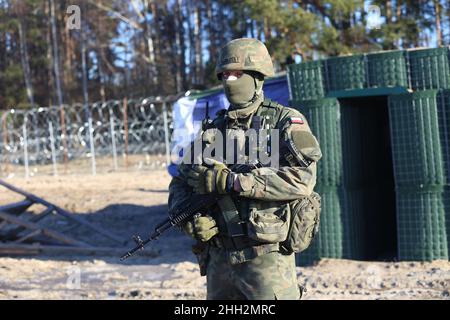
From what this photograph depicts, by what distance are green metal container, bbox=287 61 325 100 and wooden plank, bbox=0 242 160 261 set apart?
8.54 feet

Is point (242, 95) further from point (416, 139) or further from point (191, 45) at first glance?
point (191, 45)

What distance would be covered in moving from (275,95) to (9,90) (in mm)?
23822

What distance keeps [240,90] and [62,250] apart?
18.1 ft

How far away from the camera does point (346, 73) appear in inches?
266

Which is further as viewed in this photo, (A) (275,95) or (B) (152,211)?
(B) (152,211)

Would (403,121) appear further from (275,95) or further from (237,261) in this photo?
(237,261)

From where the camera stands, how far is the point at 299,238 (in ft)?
10.9

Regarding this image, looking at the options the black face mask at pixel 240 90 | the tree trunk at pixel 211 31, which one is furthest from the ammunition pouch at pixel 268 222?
the tree trunk at pixel 211 31

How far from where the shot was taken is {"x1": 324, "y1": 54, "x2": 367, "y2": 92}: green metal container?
6.70m

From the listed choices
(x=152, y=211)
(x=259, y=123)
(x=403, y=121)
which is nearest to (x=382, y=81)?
(x=403, y=121)

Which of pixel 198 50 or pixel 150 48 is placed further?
pixel 198 50

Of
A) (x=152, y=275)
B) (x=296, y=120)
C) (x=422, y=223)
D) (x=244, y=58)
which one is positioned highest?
(x=244, y=58)

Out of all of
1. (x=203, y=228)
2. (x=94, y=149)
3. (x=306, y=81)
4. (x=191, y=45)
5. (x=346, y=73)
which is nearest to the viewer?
(x=203, y=228)

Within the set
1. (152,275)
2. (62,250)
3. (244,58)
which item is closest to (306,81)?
(152,275)
